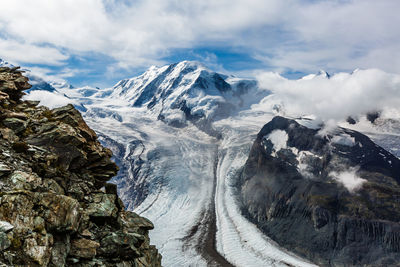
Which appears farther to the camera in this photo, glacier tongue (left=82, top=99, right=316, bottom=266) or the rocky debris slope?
glacier tongue (left=82, top=99, right=316, bottom=266)

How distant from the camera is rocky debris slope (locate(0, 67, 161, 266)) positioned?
12.4 meters

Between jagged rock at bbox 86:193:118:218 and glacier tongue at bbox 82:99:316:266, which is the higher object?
jagged rock at bbox 86:193:118:218

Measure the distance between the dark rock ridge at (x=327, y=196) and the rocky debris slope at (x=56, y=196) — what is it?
63805mm

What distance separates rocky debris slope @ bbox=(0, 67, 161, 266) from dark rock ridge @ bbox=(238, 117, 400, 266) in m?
63.8

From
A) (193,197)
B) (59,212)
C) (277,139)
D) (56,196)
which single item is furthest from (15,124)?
(277,139)

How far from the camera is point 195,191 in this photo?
392 ft

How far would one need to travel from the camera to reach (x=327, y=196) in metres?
78.1

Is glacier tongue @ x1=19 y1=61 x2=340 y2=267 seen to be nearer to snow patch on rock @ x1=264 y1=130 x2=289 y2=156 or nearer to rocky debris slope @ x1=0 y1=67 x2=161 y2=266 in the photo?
snow patch on rock @ x1=264 y1=130 x2=289 y2=156

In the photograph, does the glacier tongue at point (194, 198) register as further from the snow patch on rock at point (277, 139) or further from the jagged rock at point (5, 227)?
the jagged rock at point (5, 227)

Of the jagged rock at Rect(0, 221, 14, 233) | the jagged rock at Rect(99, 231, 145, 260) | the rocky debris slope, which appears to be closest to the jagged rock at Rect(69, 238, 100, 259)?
the rocky debris slope

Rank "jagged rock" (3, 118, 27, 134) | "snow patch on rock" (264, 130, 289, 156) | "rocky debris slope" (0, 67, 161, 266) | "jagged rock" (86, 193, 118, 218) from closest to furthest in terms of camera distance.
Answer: "rocky debris slope" (0, 67, 161, 266), "jagged rock" (86, 193, 118, 218), "jagged rock" (3, 118, 27, 134), "snow patch on rock" (264, 130, 289, 156)

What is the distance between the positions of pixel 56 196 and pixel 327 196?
256ft

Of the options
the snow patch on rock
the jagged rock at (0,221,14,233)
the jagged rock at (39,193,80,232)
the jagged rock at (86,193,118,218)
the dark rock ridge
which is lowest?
the dark rock ridge

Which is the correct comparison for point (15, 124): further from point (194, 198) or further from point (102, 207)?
point (194, 198)
